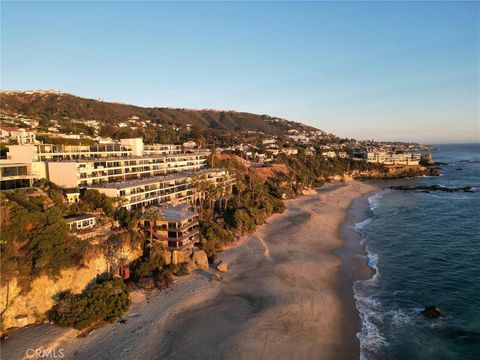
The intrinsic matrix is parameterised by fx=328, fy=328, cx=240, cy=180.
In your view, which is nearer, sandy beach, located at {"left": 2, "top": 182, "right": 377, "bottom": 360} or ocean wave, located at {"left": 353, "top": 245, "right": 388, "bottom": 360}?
sandy beach, located at {"left": 2, "top": 182, "right": 377, "bottom": 360}

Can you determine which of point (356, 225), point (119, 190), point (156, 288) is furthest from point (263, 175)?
point (156, 288)

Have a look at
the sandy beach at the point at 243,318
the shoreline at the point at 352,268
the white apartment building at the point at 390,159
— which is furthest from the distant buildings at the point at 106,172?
the white apartment building at the point at 390,159

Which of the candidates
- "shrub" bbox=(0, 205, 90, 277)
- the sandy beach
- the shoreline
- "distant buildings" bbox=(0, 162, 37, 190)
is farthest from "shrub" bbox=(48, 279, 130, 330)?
the shoreline

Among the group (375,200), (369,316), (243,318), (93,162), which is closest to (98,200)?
(93,162)

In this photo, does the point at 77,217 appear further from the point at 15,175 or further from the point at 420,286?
the point at 420,286

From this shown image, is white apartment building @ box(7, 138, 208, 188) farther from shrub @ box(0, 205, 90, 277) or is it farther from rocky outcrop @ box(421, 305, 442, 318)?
rocky outcrop @ box(421, 305, 442, 318)
